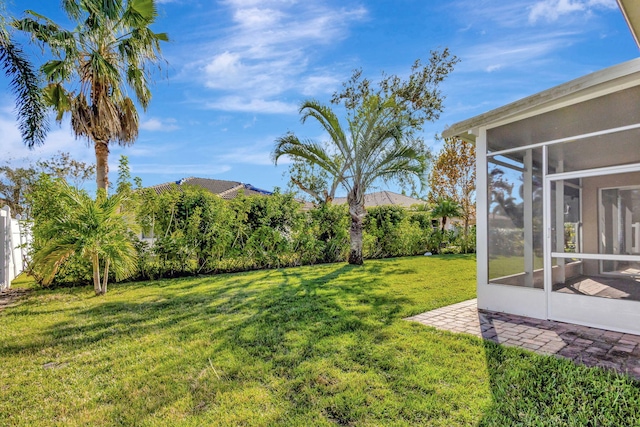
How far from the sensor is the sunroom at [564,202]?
4.95 metres

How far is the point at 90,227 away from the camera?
7.05 meters

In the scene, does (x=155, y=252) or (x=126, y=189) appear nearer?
(x=126, y=189)

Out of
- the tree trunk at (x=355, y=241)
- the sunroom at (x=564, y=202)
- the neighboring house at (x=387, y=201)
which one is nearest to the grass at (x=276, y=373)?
the sunroom at (x=564, y=202)

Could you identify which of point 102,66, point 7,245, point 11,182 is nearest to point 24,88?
point 102,66

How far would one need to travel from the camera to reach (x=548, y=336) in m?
4.73

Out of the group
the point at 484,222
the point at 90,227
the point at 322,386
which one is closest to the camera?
the point at 322,386

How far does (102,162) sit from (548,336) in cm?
1218

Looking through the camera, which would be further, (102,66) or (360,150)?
(360,150)

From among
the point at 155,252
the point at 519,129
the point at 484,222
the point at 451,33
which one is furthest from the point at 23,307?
the point at 451,33

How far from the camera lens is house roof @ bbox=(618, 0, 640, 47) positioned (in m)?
2.95

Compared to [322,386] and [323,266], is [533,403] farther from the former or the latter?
[323,266]

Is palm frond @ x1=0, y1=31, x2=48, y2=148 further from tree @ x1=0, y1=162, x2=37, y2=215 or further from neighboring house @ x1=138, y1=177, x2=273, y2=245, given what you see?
tree @ x1=0, y1=162, x2=37, y2=215

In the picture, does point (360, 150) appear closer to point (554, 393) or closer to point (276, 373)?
point (276, 373)

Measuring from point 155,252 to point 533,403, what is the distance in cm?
941
